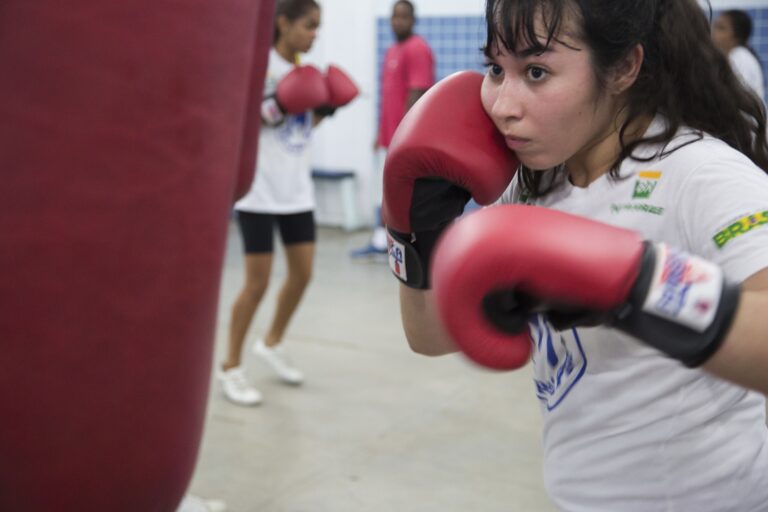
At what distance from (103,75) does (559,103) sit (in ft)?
1.56

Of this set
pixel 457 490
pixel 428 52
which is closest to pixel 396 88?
pixel 428 52

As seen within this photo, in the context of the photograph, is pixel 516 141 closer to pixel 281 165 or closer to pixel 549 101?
pixel 549 101

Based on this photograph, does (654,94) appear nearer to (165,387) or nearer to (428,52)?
(165,387)

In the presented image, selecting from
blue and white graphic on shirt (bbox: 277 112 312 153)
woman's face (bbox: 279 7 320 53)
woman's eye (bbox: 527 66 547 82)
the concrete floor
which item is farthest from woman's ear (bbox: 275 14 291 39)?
woman's eye (bbox: 527 66 547 82)

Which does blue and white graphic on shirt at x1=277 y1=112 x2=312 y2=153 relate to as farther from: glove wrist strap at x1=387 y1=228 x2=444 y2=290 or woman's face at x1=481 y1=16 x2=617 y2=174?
woman's face at x1=481 y1=16 x2=617 y2=174

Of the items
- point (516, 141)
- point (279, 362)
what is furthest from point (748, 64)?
point (516, 141)

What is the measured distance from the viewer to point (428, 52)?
17.0ft

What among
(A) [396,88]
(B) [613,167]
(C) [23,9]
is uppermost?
(C) [23,9]

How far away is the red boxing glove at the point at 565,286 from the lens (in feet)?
2.58

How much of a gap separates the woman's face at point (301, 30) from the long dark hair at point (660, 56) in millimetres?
2246

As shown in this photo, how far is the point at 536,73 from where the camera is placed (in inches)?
37.9

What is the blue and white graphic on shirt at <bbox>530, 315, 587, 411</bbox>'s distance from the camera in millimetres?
1095

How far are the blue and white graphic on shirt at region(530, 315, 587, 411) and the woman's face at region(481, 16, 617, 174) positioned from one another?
0.21 metres

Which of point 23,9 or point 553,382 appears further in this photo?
point 553,382
